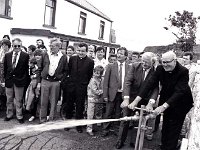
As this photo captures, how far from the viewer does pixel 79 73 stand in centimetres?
734

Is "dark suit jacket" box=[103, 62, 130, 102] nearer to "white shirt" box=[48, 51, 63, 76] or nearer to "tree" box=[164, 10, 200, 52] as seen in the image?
"white shirt" box=[48, 51, 63, 76]

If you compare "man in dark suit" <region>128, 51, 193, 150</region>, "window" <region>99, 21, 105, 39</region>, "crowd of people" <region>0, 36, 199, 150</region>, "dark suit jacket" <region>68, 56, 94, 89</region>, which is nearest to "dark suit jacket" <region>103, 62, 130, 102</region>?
"crowd of people" <region>0, 36, 199, 150</region>

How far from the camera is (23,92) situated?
25.9ft

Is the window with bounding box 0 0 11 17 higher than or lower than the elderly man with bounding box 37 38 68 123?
higher

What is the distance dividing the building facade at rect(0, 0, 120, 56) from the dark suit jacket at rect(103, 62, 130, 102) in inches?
389

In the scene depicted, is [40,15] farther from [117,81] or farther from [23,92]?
[117,81]

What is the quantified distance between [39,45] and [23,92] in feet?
4.90

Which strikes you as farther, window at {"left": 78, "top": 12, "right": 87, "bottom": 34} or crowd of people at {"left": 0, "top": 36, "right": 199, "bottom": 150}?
window at {"left": 78, "top": 12, "right": 87, "bottom": 34}

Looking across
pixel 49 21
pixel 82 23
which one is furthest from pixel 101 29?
pixel 49 21

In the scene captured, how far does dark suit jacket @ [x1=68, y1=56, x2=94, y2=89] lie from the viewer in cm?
736

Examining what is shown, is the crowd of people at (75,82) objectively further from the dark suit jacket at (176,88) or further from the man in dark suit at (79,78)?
the dark suit jacket at (176,88)

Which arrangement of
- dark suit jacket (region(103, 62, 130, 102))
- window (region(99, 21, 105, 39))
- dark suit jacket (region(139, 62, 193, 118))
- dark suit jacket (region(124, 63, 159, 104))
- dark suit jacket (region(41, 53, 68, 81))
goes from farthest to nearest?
window (region(99, 21, 105, 39)) < dark suit jacket (region(41, 53, 68, 81)) < dark suit jacket (region(103, 62, 130, 102)) < dark suit jacket (region(124, 63, 159, 104)) < dark suit jacket (region(139, 62, 193, 118))

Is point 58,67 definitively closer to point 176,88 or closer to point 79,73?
point 79,73

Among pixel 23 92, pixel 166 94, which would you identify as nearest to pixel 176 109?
pixel 166 94
